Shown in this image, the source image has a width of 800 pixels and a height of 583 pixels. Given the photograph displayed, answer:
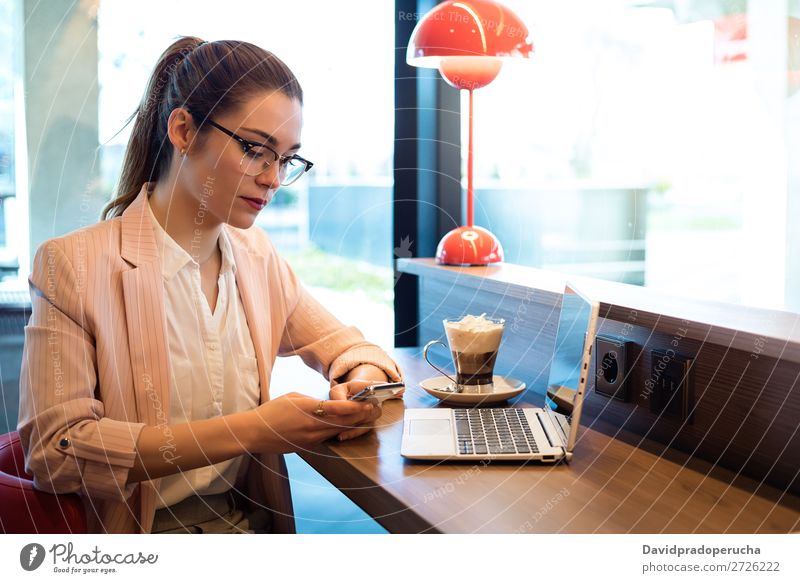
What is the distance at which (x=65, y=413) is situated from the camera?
0.86 m

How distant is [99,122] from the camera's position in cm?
171

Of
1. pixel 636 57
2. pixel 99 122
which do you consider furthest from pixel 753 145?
pixel 99 122

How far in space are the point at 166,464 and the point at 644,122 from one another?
1.40 m

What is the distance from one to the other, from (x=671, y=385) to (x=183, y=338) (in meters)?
0.64

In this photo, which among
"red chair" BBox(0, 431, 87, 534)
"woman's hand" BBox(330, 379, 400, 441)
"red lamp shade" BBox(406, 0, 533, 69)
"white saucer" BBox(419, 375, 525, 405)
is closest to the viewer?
"red chair" BBox(0, 431, 87, 534)

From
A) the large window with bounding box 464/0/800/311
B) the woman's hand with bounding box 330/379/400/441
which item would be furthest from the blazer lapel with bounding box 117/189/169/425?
the large window with bounding box 464/0/800/311

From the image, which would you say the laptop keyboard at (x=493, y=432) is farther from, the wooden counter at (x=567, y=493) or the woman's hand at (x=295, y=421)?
the woman's hand at (x=295, y=421)

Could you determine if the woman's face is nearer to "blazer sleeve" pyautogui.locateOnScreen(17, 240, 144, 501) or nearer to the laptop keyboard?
"blazer sleeve" pyautogui.locateOnScreen(17, 240, 144, 501)

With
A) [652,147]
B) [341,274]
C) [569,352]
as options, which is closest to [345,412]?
[569,352]

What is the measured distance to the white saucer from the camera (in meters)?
1.06

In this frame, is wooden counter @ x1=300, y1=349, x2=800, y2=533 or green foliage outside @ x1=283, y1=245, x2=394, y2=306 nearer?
wooden counter @ x1=300, y1=349, x2=800, y2=533
